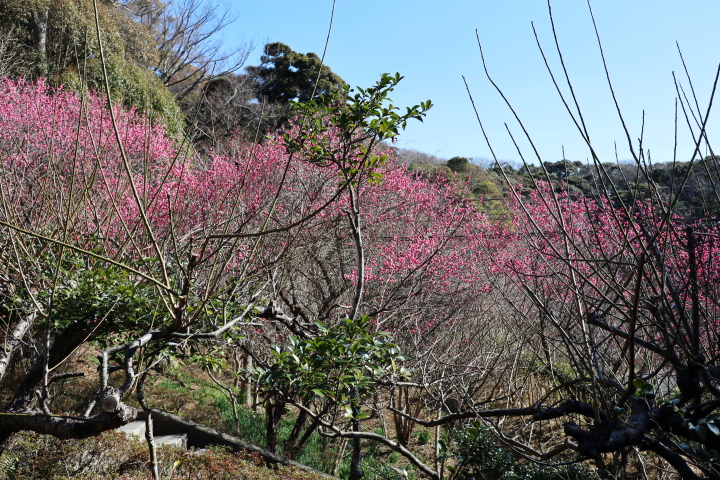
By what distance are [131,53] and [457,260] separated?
1430 centimetres

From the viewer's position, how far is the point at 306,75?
65.6ft

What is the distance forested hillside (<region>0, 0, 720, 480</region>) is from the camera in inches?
67.9

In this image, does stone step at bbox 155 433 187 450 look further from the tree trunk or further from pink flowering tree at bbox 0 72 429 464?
the tree trunk

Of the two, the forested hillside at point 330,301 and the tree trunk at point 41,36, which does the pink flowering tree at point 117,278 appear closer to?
the forested hillside at point 330,301

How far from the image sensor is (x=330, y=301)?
6.26m

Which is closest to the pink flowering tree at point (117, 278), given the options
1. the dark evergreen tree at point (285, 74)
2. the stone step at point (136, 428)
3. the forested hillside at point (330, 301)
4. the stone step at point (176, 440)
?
the forested hillside at point (330, 301)

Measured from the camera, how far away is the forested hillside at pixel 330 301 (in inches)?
67.9

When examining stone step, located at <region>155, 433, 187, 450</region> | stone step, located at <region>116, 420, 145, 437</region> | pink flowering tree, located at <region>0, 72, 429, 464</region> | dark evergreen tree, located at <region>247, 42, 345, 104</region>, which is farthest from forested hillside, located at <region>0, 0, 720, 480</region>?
dark evergreen tree, located at <region>247, 42, 345, 104</region>

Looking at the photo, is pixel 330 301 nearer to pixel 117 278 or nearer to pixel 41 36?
pixel 117 278

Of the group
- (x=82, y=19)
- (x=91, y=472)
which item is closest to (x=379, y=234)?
(x=91, y=472)

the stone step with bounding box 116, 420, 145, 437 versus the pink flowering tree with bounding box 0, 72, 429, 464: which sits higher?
the pink flowering tree with bounding box 0, 72, 429, 464

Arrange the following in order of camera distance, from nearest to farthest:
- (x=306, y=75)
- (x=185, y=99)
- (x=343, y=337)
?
(x=343, y=337) < (x=185, y=99) < (x=306, y=75)

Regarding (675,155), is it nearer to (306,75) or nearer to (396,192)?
(396,192)

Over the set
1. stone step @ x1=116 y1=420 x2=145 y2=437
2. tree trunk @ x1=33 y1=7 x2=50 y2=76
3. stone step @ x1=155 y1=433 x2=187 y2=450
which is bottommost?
stone step @ x1=155 y1=433 x2=187 y2=450
